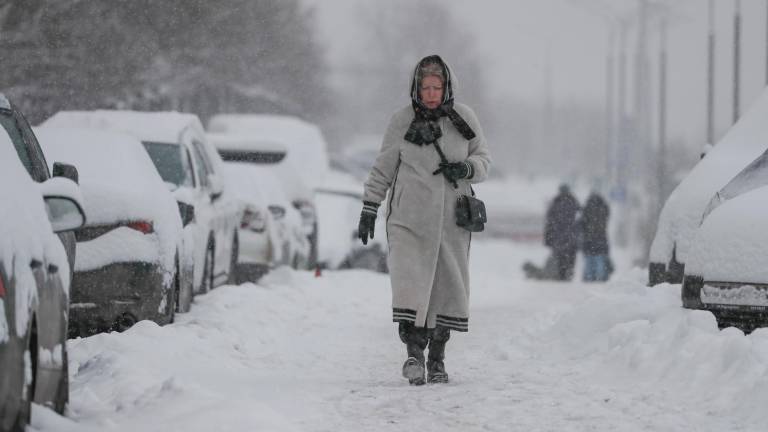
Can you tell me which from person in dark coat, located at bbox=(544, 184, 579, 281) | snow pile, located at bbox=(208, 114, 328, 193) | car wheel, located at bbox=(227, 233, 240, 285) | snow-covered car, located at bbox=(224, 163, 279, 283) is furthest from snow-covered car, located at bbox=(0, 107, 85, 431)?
person in dark coat, located at bbox=(544, 184, 579, 281)

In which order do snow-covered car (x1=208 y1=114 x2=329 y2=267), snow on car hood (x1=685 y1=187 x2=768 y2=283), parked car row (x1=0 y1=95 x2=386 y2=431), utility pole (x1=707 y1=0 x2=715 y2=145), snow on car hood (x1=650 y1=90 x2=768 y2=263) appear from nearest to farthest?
parked car row (x1=0 y1=95 x2=386 y2=431), snow on car hood (x1=685 y1=187 x2=768 y2=283), snow on car hood (x1=650 y1=90 x2=768 y2=263), snow-covered car (x1=208 y1=114 x2=329 y2=267), utility pole (x1=707 y1=0 x2=715 y2=145)

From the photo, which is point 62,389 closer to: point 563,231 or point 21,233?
point 21,233

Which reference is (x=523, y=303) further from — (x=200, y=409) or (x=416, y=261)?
(x=200, y=409)

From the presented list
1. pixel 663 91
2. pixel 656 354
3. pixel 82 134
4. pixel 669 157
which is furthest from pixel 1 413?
pixel 669 157

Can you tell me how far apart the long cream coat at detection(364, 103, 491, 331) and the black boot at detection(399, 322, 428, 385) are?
3.1 inches

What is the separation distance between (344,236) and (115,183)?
40.7ft

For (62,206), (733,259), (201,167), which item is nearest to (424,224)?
(733,259)

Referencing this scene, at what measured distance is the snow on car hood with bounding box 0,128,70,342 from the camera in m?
5.25

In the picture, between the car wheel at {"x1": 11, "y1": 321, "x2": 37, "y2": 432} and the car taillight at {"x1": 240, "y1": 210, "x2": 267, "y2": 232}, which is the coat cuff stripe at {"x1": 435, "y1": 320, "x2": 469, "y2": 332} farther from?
the car taillight at {"x1": 240, "y1": 210, "x2": 267, "y2": 232}

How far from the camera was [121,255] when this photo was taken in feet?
32.2

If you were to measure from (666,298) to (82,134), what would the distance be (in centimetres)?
428

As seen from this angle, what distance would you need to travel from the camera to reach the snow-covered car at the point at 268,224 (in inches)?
643

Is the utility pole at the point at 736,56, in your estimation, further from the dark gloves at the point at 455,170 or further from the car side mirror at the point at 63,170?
the car side mirror at the point at 63,170

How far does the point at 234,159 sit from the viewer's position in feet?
61.3
